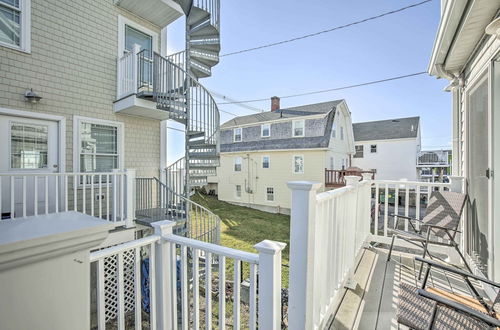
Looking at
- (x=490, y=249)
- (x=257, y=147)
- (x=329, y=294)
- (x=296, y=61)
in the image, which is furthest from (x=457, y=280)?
(x=257, y=147)

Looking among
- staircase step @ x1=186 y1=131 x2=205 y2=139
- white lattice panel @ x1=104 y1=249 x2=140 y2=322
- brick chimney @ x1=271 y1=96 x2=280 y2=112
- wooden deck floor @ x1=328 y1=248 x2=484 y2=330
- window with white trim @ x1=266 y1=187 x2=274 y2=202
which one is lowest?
white lattice panel @ x1=104 y1=249 x2=140 y2=322

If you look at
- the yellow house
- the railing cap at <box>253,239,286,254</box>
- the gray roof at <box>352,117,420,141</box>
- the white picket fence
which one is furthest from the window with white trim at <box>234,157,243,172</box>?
the railing cap at <box>253,239,286,254</box>

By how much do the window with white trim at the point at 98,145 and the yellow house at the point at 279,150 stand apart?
9.59 metres

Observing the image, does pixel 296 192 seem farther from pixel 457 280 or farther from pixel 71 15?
pixel 71 15

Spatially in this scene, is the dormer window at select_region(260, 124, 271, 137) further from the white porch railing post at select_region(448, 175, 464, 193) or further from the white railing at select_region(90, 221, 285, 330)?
the white railing at select_region(90, 221, 285, 330)

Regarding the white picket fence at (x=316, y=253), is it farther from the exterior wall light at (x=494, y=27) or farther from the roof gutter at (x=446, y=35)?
the roof gutter at (x=446, y=35)

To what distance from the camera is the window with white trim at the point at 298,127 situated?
13.8 metres

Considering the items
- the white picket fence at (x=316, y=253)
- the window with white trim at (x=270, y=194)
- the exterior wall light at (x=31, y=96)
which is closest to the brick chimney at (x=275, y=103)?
the window with white trim at (x=270, y=194)

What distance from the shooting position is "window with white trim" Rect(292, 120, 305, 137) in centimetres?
1380

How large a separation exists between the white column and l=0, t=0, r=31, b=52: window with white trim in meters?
5.51

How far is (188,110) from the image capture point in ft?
17.3

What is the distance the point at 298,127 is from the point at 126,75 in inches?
404

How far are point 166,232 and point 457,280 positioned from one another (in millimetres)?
3080

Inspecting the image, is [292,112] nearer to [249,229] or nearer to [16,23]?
[249,229]
